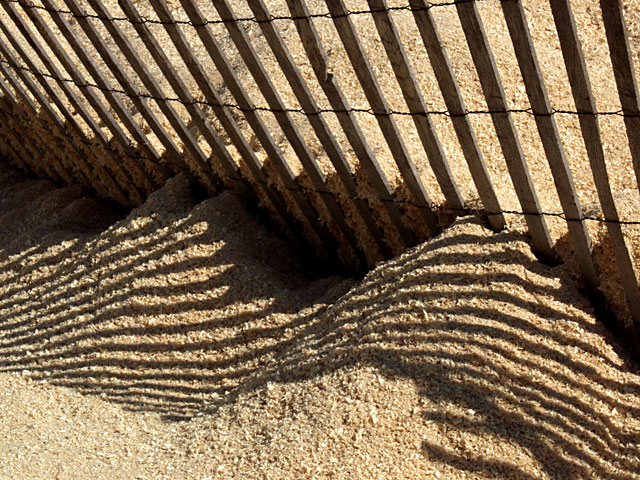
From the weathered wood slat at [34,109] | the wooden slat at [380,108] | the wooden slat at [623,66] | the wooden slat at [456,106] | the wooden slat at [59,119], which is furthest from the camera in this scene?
the weathered wood slat at [34,109]

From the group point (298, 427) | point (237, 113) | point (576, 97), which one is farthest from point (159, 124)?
point (576, 97)

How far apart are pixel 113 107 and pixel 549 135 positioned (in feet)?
7.81

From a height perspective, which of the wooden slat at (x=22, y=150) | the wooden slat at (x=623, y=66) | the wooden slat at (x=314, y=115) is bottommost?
the wooden slat at (x=22, y=150)

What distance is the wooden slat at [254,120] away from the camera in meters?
3.24

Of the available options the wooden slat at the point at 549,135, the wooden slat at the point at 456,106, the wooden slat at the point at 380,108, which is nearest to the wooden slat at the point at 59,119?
the wooden slat at the point at 380,108

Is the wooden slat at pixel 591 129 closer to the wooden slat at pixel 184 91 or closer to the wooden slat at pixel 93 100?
the wooden slat at pixel 184 91

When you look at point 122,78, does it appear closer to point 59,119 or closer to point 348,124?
point 59,119

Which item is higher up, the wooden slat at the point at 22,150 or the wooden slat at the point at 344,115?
the wooden slat at the point at 344,115

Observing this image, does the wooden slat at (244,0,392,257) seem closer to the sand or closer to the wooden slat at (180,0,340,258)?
the sand

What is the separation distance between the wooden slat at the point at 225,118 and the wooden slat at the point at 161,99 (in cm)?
17

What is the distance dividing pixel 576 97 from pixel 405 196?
1071 mm

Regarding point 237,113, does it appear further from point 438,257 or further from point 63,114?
point 438,257

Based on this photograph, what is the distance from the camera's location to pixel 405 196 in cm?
338

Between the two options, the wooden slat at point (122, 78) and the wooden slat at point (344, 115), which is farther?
the wooden slat at point (122, 78)
